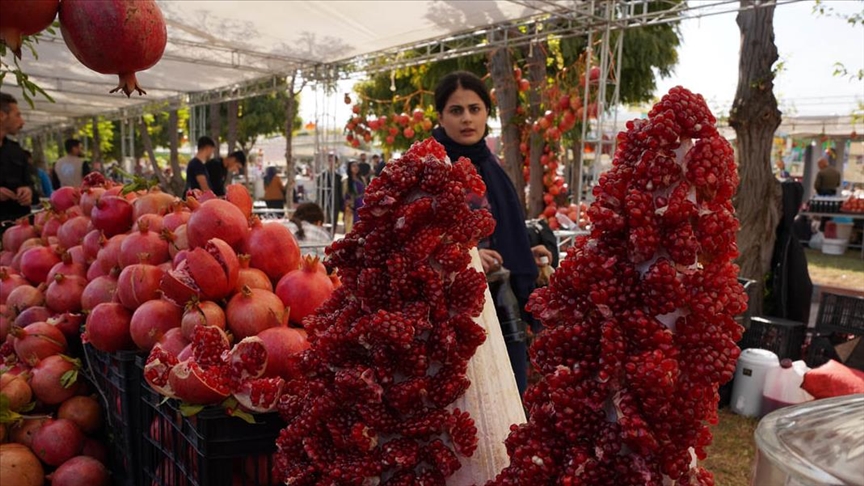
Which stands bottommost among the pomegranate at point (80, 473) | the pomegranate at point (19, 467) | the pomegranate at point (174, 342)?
the pomegranate at point (80, 473)

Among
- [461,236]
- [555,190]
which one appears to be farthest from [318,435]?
[555,190]

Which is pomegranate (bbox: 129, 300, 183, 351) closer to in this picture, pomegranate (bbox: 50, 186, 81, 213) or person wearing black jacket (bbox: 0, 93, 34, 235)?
pomegranate (bbox: 50, 186, 81, 213)

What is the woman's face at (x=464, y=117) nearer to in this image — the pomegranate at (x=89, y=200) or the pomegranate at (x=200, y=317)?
the pomegranate at (x=200, y=317)

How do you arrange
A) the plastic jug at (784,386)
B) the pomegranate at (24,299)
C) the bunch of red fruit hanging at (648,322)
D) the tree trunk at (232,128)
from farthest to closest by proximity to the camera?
Answer: the tree trunk at (232,128), the plastic jug at (784,386), the pomegranate at (24,299), the bunch of red fruit hanging at (648,322)

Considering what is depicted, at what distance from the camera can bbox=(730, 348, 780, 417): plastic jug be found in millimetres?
3965

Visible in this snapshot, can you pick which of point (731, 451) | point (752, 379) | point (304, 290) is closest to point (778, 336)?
point (752, 379)

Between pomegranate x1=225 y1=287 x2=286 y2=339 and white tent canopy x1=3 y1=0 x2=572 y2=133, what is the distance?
4.87m

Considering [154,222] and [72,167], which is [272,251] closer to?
[154,222]

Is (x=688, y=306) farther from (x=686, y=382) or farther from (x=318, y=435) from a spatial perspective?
(x=318, y=435)

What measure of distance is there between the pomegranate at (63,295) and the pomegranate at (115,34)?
1442mm

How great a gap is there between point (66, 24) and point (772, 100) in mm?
5538

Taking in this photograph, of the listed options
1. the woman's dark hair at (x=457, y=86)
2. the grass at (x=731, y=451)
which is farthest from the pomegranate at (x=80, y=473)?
the grass at (x=731, y=451)

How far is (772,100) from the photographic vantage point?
5.18m

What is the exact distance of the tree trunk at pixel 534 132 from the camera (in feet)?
22.5
